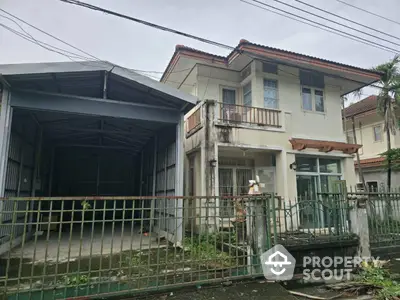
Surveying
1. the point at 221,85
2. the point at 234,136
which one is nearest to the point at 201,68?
the point at 221,85

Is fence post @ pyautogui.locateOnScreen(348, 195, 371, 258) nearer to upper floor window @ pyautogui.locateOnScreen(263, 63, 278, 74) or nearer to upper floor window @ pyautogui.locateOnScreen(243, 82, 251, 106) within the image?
upper floor window @ pyautogui.locateOnScreen(243, 82, 251, 106)

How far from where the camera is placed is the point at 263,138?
8969mm

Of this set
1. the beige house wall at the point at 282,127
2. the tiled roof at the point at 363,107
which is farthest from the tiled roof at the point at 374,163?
the beige house wall at the point at 282,127

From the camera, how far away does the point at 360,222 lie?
5.66 m

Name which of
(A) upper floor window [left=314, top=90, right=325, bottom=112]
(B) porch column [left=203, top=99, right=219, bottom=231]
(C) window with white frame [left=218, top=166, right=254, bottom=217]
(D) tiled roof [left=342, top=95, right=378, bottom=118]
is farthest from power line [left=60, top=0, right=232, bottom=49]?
(D) tiled roof [left=342, top=95, right=378, bottom=118]

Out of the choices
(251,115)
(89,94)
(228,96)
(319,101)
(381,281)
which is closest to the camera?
(381,281)

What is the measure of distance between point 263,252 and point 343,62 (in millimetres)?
9207

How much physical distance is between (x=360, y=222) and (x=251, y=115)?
4790 millimetres

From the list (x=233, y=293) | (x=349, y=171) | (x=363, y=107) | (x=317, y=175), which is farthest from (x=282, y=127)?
(x=363, y=107)

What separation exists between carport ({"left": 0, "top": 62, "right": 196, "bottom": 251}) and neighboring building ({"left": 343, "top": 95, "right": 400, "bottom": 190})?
10028mm

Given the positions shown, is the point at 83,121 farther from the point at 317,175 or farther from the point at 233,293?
the point at 317,175

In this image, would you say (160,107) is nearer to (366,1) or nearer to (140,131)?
(140,131)

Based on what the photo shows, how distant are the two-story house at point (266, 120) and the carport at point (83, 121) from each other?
1.24 metres
